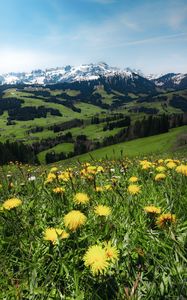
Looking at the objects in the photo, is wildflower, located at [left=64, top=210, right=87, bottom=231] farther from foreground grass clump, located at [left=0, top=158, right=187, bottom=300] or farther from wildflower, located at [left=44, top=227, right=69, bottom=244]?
wildflower, located at [left=44, top=227, right=69, bottom=244]

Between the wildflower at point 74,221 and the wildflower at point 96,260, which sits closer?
the wildflower at point 96,260

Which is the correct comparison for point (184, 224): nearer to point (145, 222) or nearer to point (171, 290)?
point (145, 222)

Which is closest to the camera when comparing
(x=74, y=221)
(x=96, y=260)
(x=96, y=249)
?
(x=96, y=260)

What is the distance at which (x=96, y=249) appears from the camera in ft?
9.64

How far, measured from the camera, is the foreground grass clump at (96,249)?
3.02 metres

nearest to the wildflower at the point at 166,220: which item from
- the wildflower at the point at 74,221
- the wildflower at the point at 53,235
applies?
the wildflower at the point at 74,221

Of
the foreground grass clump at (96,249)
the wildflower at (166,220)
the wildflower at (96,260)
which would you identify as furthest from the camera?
the wildflower at (166,220)

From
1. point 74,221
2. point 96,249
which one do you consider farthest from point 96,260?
point 74,221

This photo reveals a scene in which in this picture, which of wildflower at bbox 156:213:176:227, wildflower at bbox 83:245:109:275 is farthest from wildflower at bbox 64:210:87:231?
wildflower at bbox 156:213:176:227

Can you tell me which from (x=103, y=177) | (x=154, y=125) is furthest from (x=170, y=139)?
(x=103, y=177)

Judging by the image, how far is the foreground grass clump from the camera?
3018mm

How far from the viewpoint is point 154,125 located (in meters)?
198

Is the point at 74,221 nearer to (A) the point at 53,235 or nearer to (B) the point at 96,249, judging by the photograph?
(A) the point at 53,235

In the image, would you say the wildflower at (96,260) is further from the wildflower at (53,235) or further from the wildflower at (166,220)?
the wildflower at (166,220)
